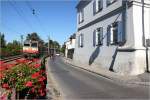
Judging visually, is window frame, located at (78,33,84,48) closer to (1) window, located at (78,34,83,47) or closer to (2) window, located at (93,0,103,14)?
(1) window, located at (78,34,83,47)

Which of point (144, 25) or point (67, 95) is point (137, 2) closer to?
point (144, 25)

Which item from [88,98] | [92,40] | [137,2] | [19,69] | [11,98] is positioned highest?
[137,2]

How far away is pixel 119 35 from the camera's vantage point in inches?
856

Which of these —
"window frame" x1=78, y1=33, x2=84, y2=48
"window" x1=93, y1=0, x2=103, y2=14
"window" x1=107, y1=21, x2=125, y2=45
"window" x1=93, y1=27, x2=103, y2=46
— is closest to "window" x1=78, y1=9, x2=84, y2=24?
"window frame" x1=78, y1=33, x2=84, y2=48

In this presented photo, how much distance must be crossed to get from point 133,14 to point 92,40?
34.7 feet

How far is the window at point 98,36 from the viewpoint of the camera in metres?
26.5

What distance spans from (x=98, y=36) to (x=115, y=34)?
4863mm

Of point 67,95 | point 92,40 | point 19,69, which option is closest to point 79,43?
point 92,40

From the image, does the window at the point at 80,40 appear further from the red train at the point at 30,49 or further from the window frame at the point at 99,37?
the red train at the point at 30,49

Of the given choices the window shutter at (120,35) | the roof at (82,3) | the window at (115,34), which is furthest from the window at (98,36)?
the roof at (82,3)

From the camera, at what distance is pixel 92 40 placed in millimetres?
29875

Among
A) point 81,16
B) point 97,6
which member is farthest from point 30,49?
point 97,6

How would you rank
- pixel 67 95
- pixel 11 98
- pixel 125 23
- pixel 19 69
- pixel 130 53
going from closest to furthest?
pixel 11 98 → pixel 19 69 → pixel 67 95 → pixel 130 53 → pixel 125 23

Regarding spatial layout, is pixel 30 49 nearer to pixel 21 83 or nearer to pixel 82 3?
pixel 82 3
